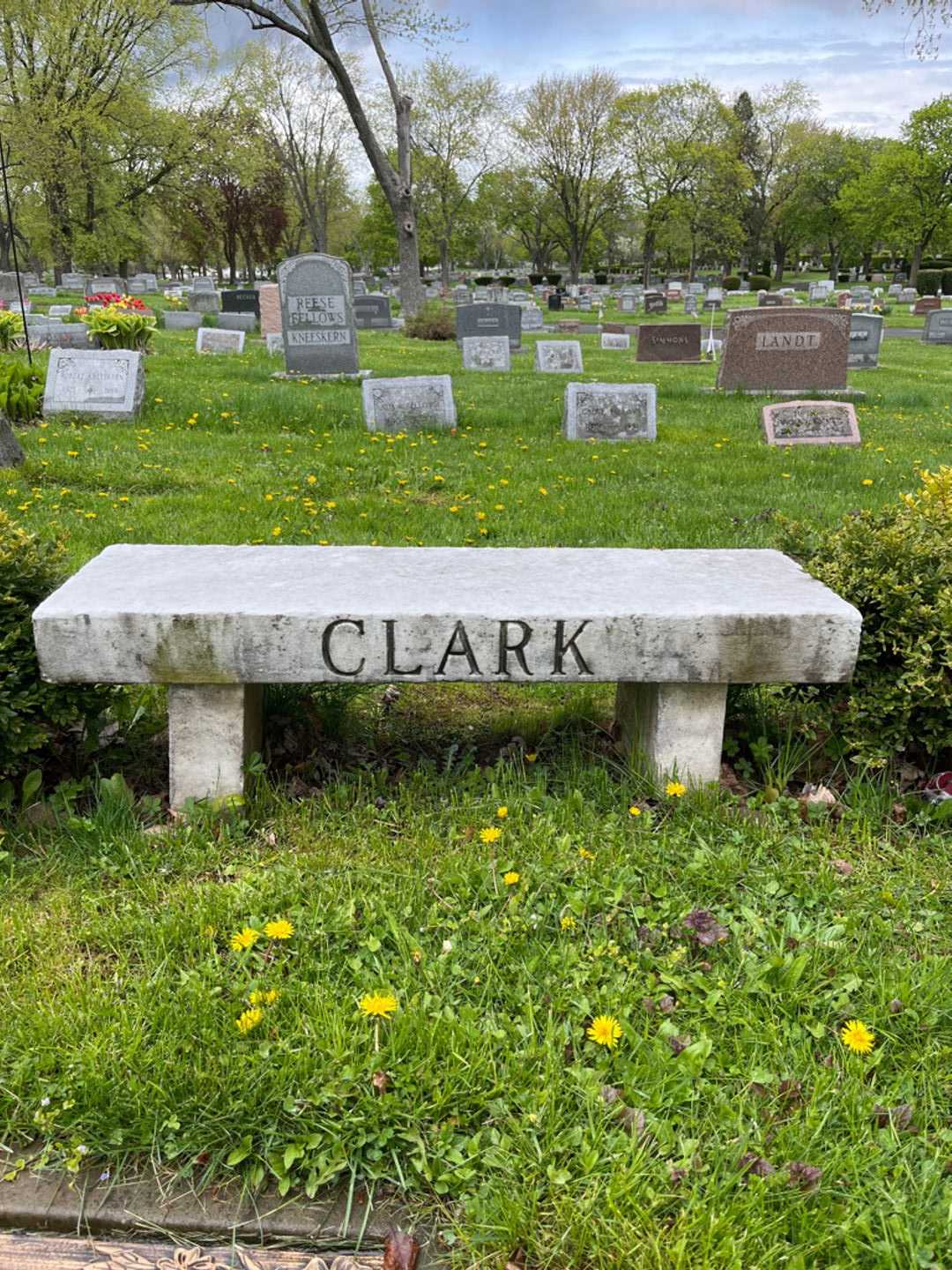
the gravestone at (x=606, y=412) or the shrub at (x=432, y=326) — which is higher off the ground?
the shrub at (x=432, y=326)

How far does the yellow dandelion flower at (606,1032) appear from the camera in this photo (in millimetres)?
1956

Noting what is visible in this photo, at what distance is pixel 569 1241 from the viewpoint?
63.4 inches

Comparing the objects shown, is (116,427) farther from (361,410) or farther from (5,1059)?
(5,1059)

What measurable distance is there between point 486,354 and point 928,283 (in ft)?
133

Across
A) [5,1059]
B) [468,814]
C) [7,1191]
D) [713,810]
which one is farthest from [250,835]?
[713,810]

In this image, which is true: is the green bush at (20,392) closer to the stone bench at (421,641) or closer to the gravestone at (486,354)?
the stone bench at (421,641)

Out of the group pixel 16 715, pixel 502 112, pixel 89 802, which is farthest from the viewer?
pixel 502 112

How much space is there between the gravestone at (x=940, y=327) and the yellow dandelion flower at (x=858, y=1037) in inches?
1067

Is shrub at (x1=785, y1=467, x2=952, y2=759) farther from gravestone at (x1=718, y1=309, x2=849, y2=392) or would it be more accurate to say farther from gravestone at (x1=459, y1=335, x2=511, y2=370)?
gravestone at (x1=459, y1=335, x2=511, y2=370)

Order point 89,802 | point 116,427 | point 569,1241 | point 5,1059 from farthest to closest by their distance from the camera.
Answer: point 116,427 < point 89,802 < point 5,1059 < point 569,1241

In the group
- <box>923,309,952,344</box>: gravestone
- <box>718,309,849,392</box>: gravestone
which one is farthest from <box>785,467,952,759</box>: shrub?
<box>923,309,952,344</box>: gravestone

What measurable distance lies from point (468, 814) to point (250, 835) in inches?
25.5

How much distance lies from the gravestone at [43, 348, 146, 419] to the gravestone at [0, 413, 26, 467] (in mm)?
2308

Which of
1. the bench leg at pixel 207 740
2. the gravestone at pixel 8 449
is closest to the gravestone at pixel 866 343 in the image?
the gravestone at pixel 8 449
